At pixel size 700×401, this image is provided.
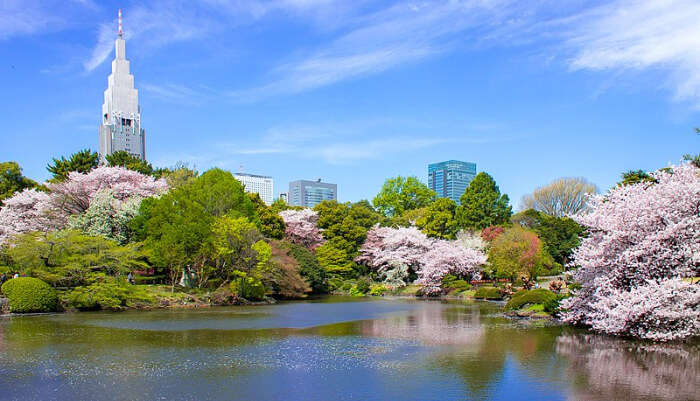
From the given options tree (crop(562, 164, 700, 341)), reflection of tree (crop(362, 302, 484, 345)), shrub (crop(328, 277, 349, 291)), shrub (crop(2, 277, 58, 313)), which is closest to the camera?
tree (crop(562, 164, 700, 341))

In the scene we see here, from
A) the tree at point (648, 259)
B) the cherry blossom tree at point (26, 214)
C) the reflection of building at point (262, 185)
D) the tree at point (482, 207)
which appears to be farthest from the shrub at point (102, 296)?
the reflection of building at point (262, 185)

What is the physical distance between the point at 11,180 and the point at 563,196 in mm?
64757

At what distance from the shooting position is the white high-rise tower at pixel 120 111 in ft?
409

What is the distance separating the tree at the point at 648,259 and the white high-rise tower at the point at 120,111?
12174cm

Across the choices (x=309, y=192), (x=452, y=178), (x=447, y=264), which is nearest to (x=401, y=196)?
(x=447, y=264)

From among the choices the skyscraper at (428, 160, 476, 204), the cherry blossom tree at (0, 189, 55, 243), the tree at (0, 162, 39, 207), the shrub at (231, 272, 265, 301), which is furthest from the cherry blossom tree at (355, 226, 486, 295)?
the skyscraper at (428, 160, 476, 204)

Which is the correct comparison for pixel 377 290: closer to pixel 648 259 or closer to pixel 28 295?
pixel 28 295

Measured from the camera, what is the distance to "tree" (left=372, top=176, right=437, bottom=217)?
232 feet

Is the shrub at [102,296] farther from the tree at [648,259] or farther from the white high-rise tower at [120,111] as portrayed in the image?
the white high-rise tower at [120,111]

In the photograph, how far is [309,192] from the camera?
18050cm

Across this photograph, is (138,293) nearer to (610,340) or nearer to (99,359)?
(99,359)

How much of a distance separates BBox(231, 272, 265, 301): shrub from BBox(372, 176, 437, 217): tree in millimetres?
38898

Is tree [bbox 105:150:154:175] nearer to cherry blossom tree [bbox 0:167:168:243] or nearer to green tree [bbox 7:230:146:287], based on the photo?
cherry blossom tree [bbox 0:167:168:243]

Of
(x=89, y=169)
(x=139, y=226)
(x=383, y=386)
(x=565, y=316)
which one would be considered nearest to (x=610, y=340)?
(x=565, y=316)
